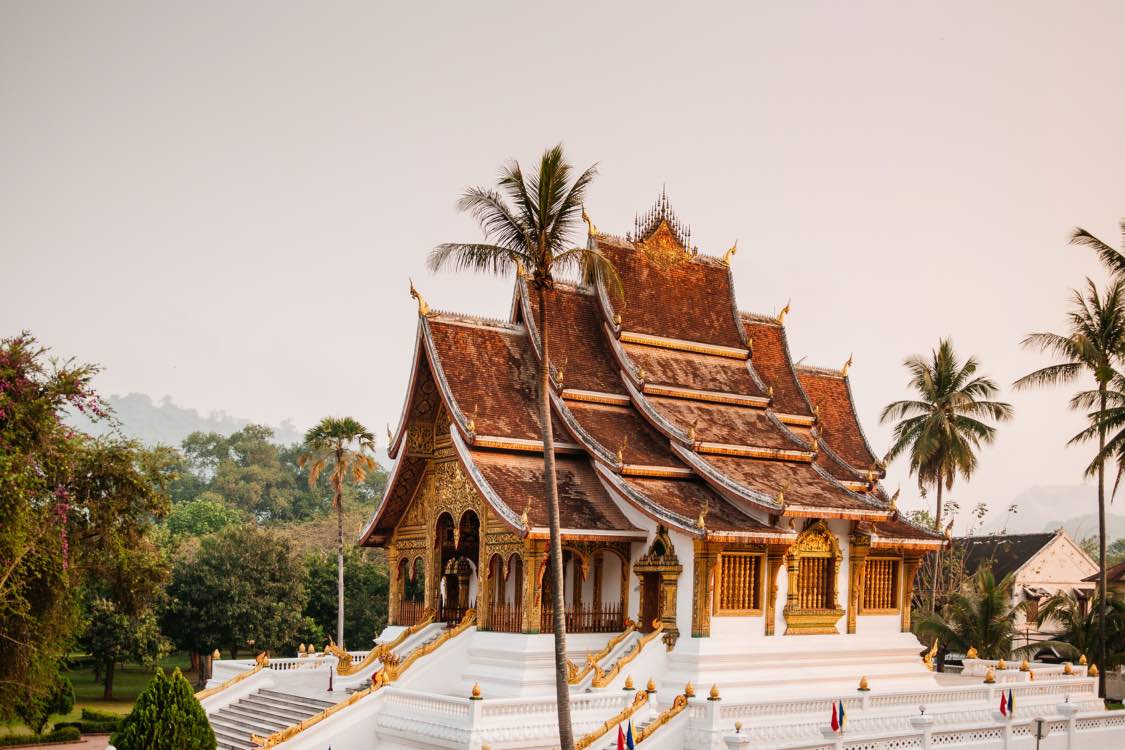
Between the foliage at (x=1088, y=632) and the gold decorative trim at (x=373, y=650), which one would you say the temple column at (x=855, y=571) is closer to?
the foliage at (x=1088, y=632)

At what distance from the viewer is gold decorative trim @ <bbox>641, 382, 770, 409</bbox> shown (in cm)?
2311

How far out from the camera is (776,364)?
2620 centimetres

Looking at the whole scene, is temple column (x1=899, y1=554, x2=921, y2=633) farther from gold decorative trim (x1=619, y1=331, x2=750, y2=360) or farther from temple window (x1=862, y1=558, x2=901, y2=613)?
gold decorative trim (x1=619, y1=331, x2=750, y2=360)

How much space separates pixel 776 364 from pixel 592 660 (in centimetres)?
947

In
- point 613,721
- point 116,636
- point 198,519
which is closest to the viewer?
point 613,721

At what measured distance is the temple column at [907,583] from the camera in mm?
23531

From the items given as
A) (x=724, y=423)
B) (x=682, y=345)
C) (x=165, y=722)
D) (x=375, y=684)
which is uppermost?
(x=682, y=345)

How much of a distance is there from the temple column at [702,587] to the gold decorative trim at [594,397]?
3999mm

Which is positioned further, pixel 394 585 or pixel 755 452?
pixel 394 585

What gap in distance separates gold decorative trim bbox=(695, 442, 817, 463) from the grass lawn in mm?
13613

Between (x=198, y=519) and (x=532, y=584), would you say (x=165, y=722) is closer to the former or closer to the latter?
(x=532, y=584)

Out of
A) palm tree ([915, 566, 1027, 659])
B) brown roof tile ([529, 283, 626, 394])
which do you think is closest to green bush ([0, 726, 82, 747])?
brown roof tile ([529, 283, 626, 394])

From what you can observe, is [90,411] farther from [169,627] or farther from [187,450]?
[187,450]

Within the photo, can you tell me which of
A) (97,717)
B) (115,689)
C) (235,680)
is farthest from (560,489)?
(115,689)
